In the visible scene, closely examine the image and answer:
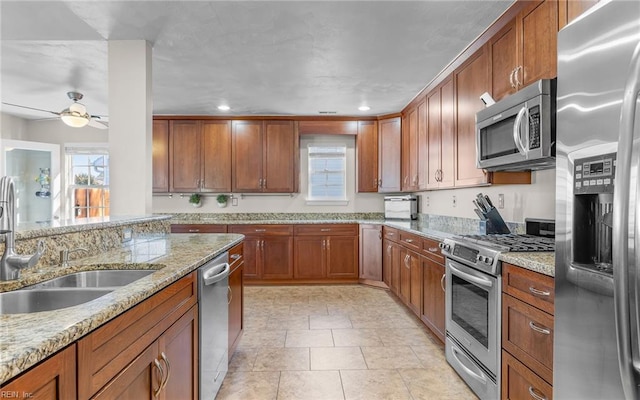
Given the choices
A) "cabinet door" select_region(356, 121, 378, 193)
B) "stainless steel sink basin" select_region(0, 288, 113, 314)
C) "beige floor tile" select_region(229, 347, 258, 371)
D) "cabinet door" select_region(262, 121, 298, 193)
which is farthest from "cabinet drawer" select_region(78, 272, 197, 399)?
"cabinet door" select_region(356, 121, 378, 193)

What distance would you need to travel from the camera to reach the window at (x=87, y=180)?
221 inches

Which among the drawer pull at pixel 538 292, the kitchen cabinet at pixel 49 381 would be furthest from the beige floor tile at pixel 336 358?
the kitchen cabinet at pixel 49 381

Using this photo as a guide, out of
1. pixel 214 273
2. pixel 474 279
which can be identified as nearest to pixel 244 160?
pixel 214 273

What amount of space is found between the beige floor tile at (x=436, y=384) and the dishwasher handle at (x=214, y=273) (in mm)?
1391

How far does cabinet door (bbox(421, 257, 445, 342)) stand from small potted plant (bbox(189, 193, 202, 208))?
3573mm

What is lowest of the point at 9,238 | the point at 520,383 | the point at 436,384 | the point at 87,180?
the point at 436,384

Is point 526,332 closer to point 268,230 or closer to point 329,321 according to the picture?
point 329,321

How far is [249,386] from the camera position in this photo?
2.21m

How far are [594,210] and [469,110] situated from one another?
6.17 ft

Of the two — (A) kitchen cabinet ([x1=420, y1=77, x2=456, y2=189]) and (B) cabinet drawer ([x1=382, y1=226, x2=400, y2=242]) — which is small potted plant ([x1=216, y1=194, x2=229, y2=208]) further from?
(A) kitchen cabinet ([x1=420, y1=77, x2=456, y2=189])

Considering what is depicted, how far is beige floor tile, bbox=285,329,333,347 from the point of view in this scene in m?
2.81

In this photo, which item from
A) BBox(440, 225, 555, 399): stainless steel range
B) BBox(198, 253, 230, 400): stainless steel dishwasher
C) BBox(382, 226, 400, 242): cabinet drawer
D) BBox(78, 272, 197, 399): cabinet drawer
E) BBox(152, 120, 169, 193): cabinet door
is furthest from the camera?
BBox(152, 120, 169, 193): cabinet door

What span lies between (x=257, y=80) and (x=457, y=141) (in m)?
2.06

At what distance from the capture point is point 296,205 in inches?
211
